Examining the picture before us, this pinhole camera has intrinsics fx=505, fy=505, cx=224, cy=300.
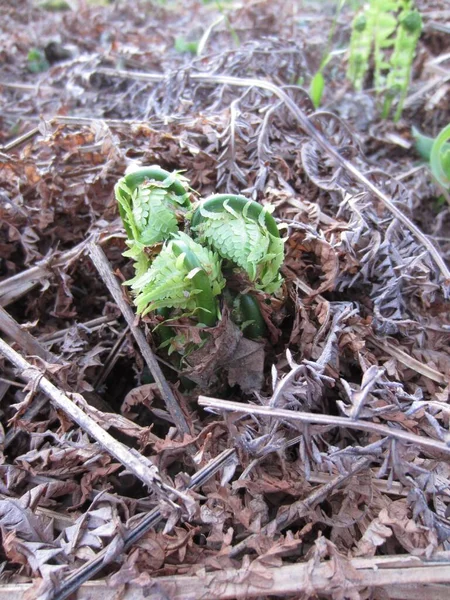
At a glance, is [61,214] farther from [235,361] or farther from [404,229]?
[404,229]

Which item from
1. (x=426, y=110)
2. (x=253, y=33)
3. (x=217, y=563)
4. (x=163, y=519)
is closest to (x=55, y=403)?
(x=163, y=519)

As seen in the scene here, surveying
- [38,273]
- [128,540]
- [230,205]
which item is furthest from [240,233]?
[38,273]

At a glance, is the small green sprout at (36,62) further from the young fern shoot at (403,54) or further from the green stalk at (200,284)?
the green stalk at (200,284)

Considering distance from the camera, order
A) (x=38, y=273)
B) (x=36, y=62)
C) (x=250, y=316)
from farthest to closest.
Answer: (x=36, y=62) < (x=38, y=273) < (x=250, y=316)

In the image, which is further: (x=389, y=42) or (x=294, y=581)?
(x=389, y=42)

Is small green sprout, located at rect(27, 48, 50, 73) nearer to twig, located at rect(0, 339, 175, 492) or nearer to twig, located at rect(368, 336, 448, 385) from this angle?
twig, located at rect(0, 339, 175, 492)

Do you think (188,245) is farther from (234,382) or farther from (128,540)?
(128,540)
